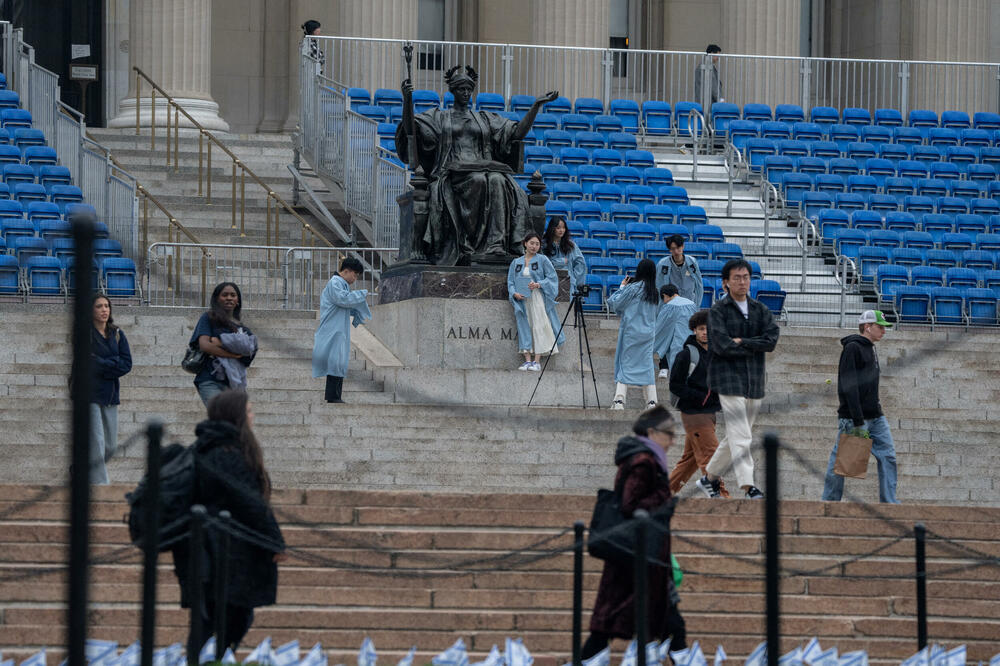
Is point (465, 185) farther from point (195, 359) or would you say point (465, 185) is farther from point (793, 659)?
point (793, 659)

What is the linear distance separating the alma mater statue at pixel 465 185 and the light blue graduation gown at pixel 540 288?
0.63 m

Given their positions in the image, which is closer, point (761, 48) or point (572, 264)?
point (572, 264)

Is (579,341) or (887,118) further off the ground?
(887,118)

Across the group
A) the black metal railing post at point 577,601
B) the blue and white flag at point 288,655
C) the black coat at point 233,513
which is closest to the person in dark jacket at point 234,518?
the black coat at point 233,513

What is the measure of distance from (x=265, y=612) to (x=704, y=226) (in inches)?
587

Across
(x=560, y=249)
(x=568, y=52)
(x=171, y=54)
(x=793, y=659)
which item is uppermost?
(x=568, y=52)

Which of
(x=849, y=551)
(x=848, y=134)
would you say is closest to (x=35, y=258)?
(x=849, y=551)

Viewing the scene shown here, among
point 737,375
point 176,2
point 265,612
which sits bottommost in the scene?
point 265,612

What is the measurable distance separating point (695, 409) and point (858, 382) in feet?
4.03

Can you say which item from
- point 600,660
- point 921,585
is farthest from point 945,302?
point 600,660

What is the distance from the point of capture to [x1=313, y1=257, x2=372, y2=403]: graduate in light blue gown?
16938 mm

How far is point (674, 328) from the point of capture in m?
18.3

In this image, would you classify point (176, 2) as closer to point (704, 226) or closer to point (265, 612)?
point (704, 226)

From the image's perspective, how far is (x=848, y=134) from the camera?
Result: 29.7 metres
